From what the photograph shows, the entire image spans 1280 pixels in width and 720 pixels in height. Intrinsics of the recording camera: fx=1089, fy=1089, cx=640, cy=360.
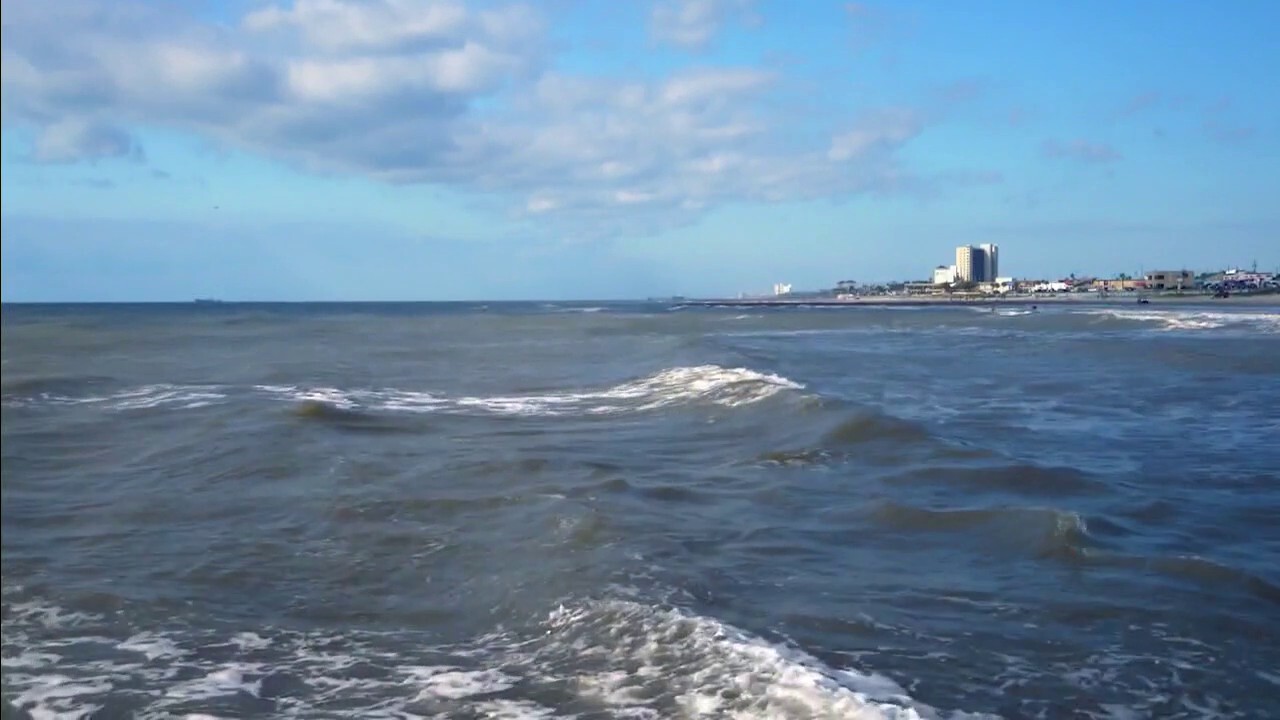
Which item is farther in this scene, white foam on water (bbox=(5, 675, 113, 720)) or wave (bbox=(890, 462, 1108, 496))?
wave (bbox=(890, 462, 1108, 496))

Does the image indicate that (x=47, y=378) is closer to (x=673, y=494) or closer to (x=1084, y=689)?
(x=673, y=494)

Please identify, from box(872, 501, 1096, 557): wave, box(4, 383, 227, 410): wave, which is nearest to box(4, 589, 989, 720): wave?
box(872, 501, 1096, 557): wave

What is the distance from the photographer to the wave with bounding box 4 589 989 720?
6059 mm

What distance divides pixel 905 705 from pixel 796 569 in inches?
108

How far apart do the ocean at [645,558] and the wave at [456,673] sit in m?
0.03

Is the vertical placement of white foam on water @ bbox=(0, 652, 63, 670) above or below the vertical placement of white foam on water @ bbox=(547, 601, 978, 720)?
above

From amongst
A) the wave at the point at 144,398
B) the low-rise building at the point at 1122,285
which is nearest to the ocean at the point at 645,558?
the wave at the point at 144,398

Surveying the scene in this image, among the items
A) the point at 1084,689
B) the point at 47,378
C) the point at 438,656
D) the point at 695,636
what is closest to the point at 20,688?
the point at 438,656

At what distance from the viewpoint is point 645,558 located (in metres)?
9.07

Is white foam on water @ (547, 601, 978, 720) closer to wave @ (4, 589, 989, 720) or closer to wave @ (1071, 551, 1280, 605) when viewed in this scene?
wave @ (4, 589, 989, 720)

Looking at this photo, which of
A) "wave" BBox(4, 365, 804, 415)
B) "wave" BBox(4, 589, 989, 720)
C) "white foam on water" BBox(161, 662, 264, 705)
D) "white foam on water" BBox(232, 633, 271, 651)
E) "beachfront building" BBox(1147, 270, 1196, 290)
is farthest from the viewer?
"beachfront building" BBox(1147, 270, 1196, 290)

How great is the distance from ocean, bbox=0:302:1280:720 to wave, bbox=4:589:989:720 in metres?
0.03

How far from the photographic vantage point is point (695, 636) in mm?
7082

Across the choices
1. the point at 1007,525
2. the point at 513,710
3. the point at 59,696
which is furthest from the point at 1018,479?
the point at 59,696
